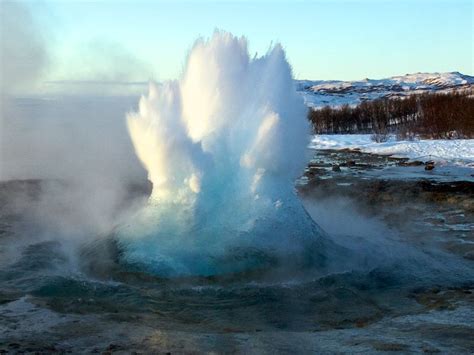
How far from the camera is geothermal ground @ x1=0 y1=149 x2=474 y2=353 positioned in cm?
443

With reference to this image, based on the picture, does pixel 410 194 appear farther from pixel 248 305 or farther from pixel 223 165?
pixel 248 305

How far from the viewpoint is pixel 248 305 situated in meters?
5.36

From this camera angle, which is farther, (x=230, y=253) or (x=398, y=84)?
(x=398, y=84)

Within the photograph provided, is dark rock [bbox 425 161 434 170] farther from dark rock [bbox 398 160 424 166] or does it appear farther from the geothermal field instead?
the geothermal field

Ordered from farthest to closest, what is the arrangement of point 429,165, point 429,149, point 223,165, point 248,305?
point 429,149 → point 429,165 → point 223,165 → point 248,305

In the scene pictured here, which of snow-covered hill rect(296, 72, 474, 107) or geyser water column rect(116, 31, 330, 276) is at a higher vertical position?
snow-covered hill rect(296, 72, 474, 107)

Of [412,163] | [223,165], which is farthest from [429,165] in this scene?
[223,165]

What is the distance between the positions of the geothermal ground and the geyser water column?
1.47 ft

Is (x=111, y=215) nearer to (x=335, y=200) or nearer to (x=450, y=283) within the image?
(x=335, y=200)

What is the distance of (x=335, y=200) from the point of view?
12.3 m

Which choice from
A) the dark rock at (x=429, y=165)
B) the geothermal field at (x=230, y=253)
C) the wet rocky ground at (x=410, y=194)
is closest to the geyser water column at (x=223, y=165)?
the geothermal field at (x=230, y=253)

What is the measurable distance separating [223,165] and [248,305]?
7.21 feet

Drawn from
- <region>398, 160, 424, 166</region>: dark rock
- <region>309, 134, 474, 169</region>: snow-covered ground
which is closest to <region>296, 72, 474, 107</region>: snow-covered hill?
<region>309, 134, 474, 169</region>: snow-covered ground

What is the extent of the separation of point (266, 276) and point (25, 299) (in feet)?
8.15
